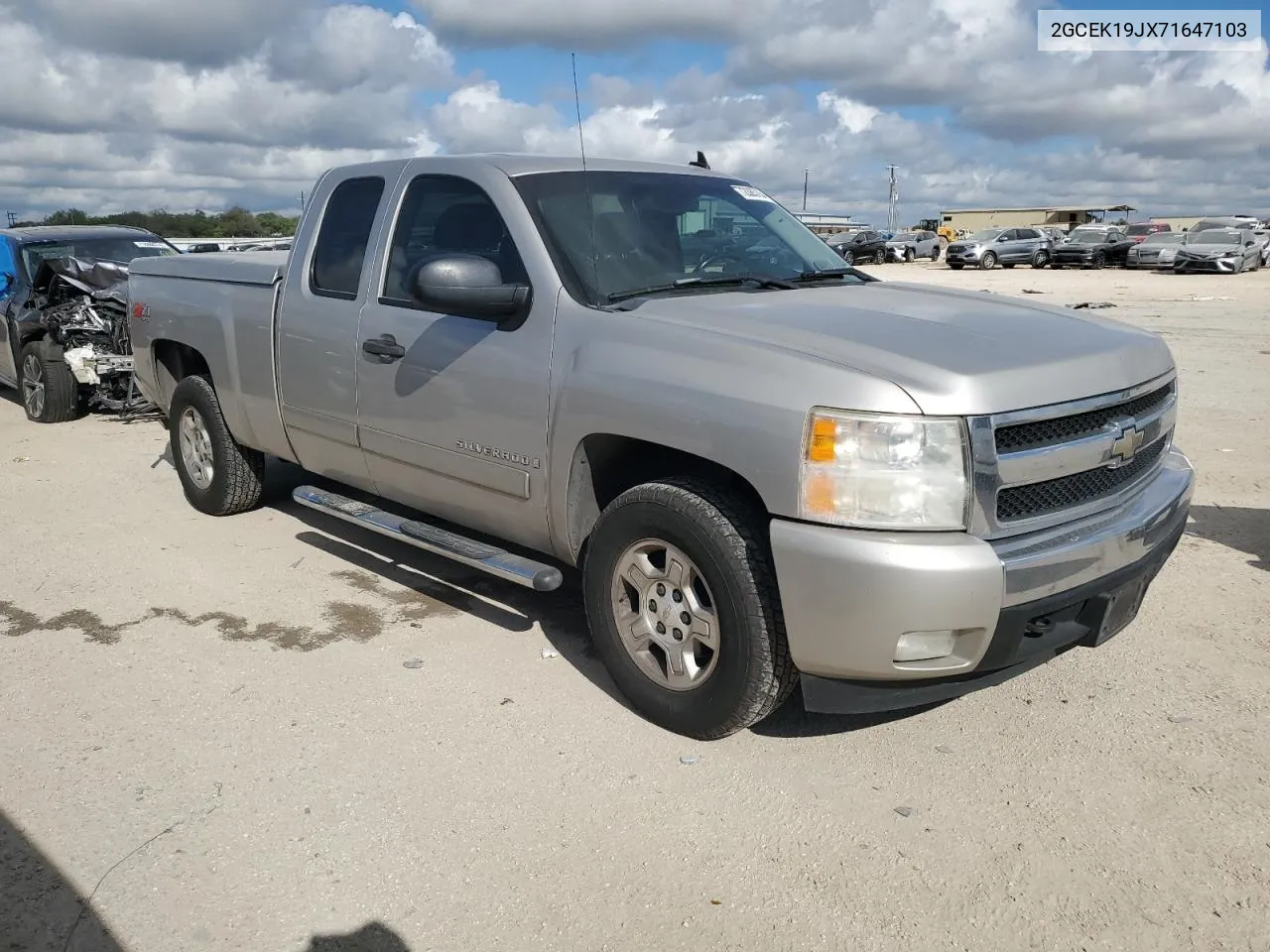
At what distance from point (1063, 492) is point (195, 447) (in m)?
5.05

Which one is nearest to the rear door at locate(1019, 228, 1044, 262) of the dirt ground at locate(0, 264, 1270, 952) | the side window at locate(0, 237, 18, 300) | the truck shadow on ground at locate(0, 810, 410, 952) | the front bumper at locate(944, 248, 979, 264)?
the front bumper at locate(944, 248, 979, 264)

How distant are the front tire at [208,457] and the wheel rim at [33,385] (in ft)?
13.6

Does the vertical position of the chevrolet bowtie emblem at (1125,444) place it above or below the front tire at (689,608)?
above

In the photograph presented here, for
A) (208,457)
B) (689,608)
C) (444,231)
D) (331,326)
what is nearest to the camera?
(689,608)

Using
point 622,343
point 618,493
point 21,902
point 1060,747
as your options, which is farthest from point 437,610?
point 1060,747

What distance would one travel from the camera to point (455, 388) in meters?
4.12

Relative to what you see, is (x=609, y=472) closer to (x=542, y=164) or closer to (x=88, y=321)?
(x=542, y=164)

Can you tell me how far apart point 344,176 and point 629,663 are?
2886 millimetres

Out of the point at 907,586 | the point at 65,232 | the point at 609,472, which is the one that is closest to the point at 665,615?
the point at 609,472

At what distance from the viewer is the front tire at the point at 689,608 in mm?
3221

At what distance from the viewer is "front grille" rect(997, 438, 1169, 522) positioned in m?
3.05

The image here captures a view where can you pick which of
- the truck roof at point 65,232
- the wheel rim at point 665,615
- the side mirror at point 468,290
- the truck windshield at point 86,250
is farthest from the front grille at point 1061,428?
the truck roof at point 65,232

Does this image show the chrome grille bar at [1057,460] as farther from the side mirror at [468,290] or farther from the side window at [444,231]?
the side window at [444,231]

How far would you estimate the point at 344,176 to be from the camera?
5.07m
